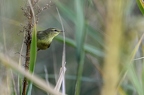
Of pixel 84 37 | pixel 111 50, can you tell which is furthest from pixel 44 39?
pixel 111 50

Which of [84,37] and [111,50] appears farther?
[84,37]

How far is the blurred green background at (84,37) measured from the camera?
97cm

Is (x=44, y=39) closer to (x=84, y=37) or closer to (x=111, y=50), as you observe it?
(x=84, y=37)

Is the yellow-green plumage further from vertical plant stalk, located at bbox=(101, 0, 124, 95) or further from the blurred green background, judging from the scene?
vertical plant stalk, located at bbox=(101, 0, 124, 95)

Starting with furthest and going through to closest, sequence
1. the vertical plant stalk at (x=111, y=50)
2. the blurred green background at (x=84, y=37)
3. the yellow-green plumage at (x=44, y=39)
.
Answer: the yellow-green plumage at (x=44, y=39)
the blurred green background at (x=84, y=37)
the vertical plant stalk at (x=111, y=50)

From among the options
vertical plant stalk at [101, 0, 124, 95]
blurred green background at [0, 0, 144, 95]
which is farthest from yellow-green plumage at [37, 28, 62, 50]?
vertical plant stalk at [101, 0, 124, 95]

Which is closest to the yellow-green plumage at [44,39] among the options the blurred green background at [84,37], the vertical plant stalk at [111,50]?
the blurred green background at [84,37]

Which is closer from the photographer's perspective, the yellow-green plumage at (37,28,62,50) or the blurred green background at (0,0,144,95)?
the blurred green background at (0,0,144,95)

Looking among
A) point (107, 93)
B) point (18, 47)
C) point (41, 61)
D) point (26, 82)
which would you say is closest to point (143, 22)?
point (18, 47)

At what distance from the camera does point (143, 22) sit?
1.62 m

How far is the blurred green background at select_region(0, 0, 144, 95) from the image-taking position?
972 millimetres

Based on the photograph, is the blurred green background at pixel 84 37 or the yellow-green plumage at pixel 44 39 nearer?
the blurred green background at pixel 84 37

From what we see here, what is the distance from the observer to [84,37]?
976 millimetres

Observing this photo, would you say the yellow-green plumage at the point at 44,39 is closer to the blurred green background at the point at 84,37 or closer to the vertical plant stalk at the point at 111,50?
the blurred green background at the point at 84,37
